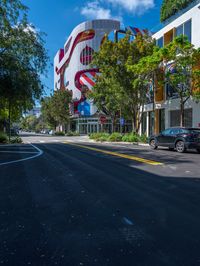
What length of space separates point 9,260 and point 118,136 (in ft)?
94.4

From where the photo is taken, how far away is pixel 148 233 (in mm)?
3945

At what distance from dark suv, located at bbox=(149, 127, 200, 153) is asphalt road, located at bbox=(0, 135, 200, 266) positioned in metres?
9.05

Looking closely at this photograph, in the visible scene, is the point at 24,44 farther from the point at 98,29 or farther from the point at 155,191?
the point at 98,29

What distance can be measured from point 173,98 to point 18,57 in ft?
59.5

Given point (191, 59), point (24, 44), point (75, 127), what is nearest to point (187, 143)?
point (191, 59)

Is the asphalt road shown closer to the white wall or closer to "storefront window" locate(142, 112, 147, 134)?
the white wall

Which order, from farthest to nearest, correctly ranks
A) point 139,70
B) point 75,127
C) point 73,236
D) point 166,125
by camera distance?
point 75,127 → point 166,125 → point 139,70 → point 73,236

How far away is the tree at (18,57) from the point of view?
15.9 meters

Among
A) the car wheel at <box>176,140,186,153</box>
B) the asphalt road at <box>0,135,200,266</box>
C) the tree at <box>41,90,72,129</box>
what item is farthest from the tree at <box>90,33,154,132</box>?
the tree at <box>41,90,72,129</box>

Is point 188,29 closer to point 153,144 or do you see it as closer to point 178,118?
point 178,118

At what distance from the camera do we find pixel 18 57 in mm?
16594

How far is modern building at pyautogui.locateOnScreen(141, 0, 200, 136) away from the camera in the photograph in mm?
25328

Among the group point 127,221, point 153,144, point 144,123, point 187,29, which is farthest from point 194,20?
point 127,221

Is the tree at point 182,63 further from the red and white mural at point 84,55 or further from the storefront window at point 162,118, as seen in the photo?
the red and white mural at point 84,55
